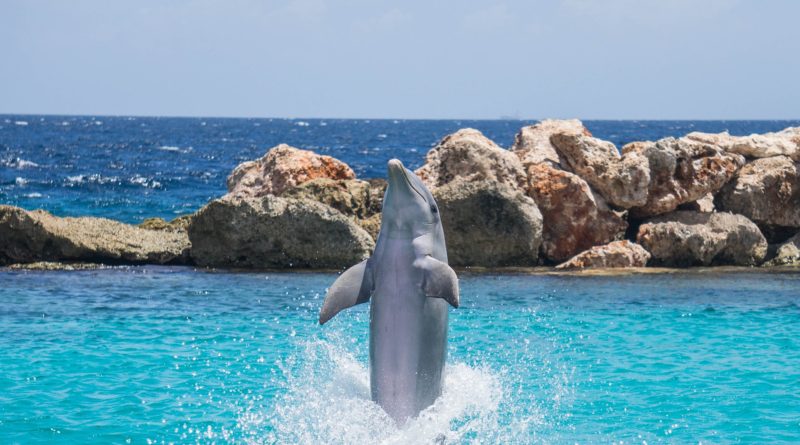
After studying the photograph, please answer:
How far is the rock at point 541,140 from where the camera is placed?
64.3ft

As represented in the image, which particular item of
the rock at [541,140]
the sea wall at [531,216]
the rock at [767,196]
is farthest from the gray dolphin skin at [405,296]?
the rock at [767,196]

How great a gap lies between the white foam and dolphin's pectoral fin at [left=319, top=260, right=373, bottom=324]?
3.28 ft

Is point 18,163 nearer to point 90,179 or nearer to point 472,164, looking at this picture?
point 90,179

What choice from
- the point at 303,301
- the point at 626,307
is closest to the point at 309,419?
the point at 303,301

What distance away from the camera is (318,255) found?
1758cm

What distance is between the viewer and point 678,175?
18938 millimetres

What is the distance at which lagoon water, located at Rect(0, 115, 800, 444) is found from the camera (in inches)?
360

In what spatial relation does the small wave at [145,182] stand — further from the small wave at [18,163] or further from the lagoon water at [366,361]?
the lagoon water at [366,361]

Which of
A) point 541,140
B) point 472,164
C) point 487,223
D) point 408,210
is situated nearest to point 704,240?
point 487,223

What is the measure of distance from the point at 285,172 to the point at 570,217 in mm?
5990

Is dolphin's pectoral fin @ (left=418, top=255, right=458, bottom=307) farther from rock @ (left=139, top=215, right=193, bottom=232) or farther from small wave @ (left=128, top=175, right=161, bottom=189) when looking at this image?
small wave @ (left=128, top=175, right=161, bottom=189)

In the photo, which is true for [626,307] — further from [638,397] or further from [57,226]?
[57,226]

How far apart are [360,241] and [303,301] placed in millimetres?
2649

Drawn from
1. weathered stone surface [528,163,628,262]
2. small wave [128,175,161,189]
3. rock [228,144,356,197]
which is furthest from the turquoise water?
small wave [128,175,161,189]
